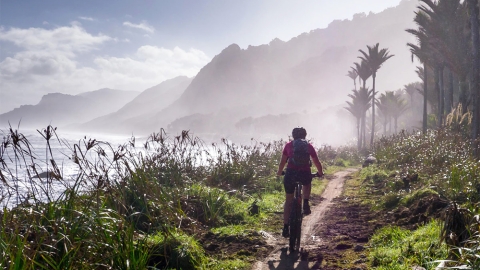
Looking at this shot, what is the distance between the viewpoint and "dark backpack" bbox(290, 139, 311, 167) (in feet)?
20.6

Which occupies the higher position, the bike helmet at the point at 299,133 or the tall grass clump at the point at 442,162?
the bike helmet at the point at 299,133

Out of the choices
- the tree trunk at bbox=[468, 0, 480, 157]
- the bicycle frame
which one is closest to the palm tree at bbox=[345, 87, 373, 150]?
the tree trunk at bbox=[468, 0, 480, 157]

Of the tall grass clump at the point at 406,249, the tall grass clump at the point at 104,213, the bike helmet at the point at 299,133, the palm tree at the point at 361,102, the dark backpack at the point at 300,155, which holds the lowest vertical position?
the tall grass clump at the point at 406,249

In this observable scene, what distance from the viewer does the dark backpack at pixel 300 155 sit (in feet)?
20.6

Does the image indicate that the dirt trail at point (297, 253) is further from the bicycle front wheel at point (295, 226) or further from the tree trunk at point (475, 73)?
the tree trunk at point (475, 73)

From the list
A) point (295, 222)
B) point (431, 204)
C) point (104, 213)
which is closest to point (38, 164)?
point (104, 213)

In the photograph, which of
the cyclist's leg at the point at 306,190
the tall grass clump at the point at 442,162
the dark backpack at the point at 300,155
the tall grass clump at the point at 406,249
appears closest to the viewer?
the tall grass clump at the point at 406,249

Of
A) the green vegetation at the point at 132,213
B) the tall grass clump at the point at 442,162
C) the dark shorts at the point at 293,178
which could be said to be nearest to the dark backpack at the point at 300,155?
the dark shorts at the point at 293,178

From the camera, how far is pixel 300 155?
6.26 metres

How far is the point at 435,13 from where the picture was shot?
2378cm

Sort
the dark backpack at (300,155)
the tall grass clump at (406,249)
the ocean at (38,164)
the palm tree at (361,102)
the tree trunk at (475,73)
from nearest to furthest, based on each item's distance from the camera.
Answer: the ocean at (38,164), the tall grass clump at (406,249), the dark backpack at (300,155), the tree trunk at (475,73), the palm tree at (361,102)

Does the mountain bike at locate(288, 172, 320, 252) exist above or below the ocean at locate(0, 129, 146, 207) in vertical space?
below

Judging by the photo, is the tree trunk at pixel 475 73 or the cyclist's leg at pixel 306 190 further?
the tree trunk at pixel 475 73

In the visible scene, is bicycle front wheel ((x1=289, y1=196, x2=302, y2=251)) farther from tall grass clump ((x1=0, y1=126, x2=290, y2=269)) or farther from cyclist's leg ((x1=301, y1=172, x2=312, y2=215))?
tall grass clump ((x1=0, y1=126, x2=290, y2=269))
